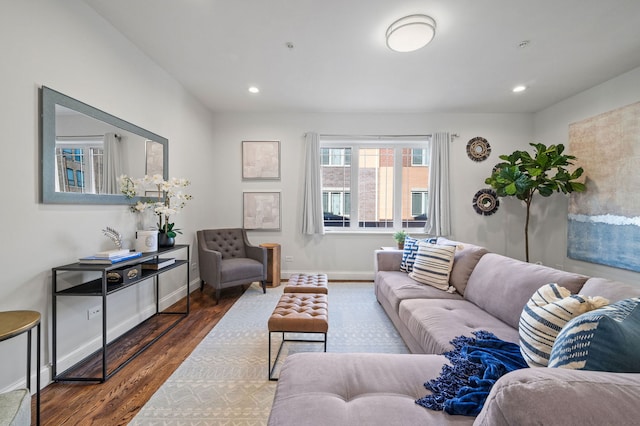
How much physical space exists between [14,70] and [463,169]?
5.15 metres

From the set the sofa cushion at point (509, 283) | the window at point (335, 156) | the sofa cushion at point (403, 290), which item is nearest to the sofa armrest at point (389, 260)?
the sofa cushion at point (403, 290)

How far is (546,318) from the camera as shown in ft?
3.87

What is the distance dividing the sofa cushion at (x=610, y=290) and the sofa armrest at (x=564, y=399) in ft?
3.11

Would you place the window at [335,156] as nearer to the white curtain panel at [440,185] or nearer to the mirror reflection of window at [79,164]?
the white curtain panel at [440,185]

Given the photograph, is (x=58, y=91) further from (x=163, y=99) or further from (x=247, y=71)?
(x=247, y=71)

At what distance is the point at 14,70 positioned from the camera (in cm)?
159

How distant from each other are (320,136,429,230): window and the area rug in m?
1.56

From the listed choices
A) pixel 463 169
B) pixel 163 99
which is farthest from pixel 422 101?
pixel 163 99

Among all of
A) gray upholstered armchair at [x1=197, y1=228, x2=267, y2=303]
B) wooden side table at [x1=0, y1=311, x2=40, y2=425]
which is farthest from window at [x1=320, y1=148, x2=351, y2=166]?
wooden side table at [x1=0, y1=311, x2=40, y2=425]

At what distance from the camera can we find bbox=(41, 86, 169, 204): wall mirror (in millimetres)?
1790

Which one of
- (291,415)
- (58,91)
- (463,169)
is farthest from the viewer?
(463,169)

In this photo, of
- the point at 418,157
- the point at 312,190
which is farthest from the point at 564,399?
the point at 418,157

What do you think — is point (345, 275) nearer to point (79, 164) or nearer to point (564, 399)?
point (79, 164)

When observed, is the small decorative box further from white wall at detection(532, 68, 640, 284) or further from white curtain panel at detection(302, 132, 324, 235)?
white wall at detection(532, 68, 640, 284)
